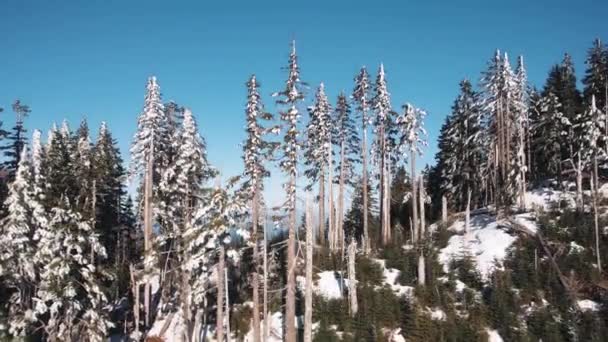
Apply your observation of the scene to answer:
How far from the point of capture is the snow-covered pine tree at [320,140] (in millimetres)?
40812

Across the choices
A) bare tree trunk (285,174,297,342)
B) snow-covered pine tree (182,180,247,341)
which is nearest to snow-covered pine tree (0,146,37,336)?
snow-covered pine tree (182,180,247,341)

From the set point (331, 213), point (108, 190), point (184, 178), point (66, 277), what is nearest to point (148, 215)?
point (184, 178)

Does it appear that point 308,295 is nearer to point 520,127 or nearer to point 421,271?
point 421,271

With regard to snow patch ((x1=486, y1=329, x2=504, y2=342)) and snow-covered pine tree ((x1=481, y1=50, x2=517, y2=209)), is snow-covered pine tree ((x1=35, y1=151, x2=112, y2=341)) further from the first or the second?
snow-covered pine tree ((x1=481, y1=50, x2=517, y2=209))

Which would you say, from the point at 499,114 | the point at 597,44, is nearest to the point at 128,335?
the point at 499,114

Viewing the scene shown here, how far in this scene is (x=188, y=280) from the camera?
90.2 feet

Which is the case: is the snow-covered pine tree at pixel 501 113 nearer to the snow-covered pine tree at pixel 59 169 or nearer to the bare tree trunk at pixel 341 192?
the bare tree trunk at pixel 341 192

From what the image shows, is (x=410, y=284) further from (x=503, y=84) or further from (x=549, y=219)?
(x=503, y=84)

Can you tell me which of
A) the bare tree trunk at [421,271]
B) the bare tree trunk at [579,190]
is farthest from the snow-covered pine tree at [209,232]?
the bare tree trunk at [579,190]

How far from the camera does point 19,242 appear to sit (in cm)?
2711

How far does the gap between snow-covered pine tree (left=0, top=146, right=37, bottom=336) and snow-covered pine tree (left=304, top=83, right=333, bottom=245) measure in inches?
802

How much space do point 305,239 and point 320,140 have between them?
432 inches

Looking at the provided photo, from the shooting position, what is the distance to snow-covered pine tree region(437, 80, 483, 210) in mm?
46719

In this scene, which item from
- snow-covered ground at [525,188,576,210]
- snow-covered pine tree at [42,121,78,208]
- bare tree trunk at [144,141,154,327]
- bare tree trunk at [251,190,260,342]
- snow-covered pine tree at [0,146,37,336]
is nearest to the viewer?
bare tree trunk at [251,190,260,342]
